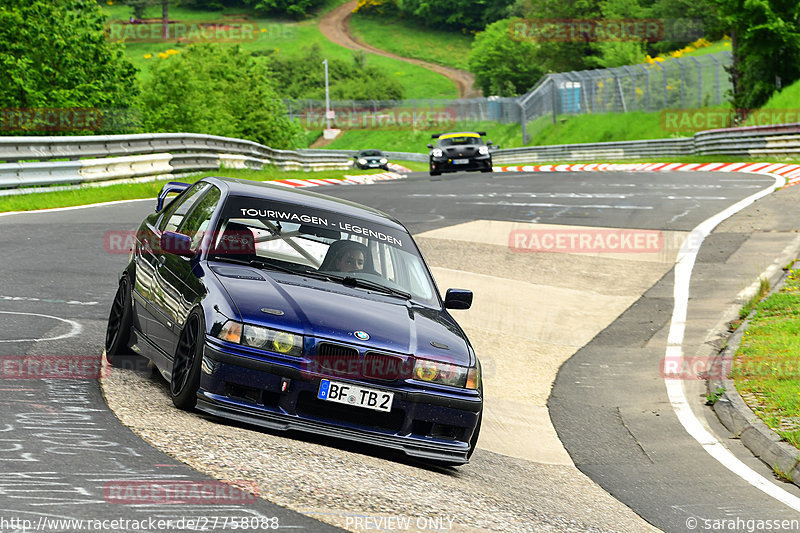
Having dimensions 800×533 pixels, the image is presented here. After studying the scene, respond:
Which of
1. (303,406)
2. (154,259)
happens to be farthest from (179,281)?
(303,406)

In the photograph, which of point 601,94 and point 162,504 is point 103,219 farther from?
point 601,94

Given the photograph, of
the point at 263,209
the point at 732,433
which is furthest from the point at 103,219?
the point at 732,433

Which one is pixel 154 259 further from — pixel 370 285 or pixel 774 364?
pixel 774 364

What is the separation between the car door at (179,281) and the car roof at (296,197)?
0.15 meters

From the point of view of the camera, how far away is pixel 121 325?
25.0 ft

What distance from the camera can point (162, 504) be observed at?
14.7ft

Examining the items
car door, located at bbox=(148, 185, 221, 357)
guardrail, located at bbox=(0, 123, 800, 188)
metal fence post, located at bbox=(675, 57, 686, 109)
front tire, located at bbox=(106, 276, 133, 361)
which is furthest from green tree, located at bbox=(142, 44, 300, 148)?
car door, located at bbox=(148, 185, 221, 357)

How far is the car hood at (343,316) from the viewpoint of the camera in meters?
6.05

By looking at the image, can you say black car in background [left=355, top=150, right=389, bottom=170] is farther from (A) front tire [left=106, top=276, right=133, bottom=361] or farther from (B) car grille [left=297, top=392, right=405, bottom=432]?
(B) car grille [left=297, top=392, right=405, bottom=432]

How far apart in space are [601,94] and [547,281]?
46108 mm

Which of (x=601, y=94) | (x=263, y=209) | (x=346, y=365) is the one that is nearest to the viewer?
(x=346, y=365)

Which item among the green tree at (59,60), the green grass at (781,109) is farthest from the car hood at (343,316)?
the green grass at (781,109)

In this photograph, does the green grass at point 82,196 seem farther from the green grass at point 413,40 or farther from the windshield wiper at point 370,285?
the green grass at point 413,40

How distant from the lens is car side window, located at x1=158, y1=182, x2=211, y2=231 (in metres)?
8.02
